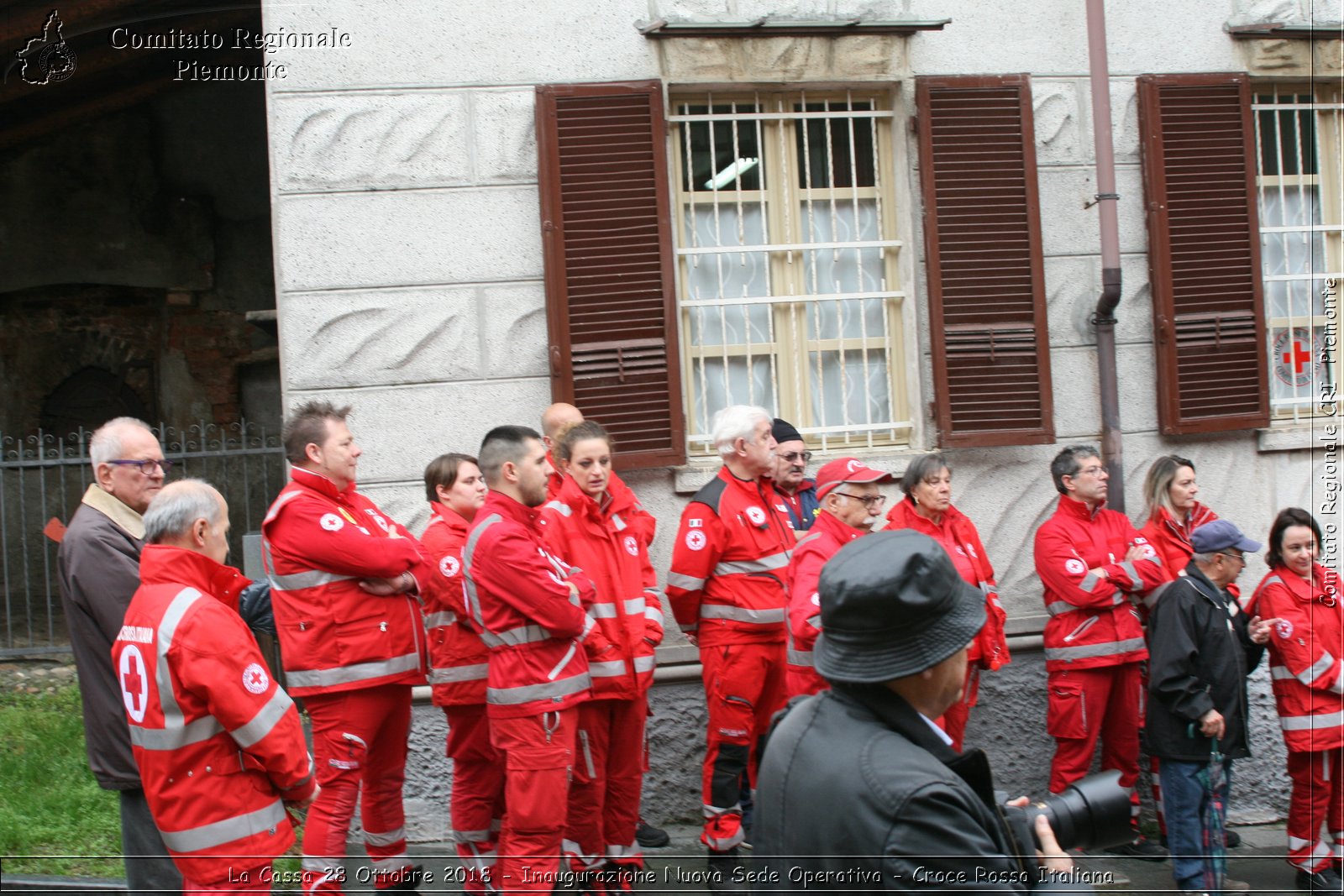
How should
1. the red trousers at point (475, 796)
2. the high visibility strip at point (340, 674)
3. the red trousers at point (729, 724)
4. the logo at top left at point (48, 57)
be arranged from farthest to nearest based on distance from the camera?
the logo at top left at point (48, 57) → the red trousers at point (729, 724) → the red trousers at point (475, 796) → the high visibility strip at point (340, 674)

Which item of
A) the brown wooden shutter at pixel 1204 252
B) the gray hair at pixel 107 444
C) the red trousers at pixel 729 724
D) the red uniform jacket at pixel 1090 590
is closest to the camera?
the gray hair at pixel 107 444

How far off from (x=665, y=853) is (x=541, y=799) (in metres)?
1.62

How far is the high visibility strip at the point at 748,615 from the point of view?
606 centimetres

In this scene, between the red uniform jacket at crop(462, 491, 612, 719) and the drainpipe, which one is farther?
the drainpipe

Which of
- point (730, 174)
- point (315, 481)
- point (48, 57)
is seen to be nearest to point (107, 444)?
point (315, 481)

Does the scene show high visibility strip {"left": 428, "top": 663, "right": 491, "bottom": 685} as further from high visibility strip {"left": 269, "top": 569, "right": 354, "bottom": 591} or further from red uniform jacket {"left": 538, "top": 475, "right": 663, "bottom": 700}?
high visibility strip {"left": 269, "top": 569, "right": 354, "bottom": 591}

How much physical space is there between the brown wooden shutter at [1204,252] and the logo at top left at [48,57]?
7.99m

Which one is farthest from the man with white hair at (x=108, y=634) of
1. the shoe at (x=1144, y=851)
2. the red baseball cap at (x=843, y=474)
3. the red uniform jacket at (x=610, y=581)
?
the shoe at (x=1144, y=851)

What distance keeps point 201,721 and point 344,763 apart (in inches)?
53.7

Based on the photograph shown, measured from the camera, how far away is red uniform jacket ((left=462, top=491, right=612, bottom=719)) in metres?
5.07

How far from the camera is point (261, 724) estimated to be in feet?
12.8

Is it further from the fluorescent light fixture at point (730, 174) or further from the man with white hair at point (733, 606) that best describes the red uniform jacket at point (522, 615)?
the fluorescent light fixture at point (730, 174)

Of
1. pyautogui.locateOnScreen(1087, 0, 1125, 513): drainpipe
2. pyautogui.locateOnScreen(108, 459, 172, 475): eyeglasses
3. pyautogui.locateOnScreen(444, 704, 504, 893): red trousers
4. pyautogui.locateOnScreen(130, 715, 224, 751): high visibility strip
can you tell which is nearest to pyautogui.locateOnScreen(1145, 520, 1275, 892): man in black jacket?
pyautogui.locateOnScreen(1087, 0, 1125, 513): drainpipe

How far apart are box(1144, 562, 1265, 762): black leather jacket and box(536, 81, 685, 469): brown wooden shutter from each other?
261 centimetres
